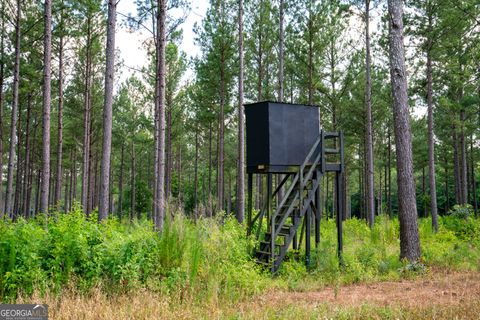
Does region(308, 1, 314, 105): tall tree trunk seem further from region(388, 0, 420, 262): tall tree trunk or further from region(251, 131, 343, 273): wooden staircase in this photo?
region(251, 131, 343, 273): wooden staircase

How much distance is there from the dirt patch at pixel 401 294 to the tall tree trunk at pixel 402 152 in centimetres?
120

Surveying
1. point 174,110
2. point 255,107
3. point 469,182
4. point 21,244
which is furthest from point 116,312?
point 469,182

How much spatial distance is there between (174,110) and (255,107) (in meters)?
16.1

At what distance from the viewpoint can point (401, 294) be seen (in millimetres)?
6953

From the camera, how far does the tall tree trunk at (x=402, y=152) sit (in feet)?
31.9

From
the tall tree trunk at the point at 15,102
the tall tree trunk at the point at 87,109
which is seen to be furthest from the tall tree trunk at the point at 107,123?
the tall tree trunk at the point at 87,109

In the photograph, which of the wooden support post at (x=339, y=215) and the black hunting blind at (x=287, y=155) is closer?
the black hunting blind at (x=287, y=155)

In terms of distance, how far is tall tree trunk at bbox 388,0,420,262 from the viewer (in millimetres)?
9711

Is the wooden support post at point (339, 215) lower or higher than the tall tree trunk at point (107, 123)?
lower

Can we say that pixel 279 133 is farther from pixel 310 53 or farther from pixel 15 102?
pixel 15 102

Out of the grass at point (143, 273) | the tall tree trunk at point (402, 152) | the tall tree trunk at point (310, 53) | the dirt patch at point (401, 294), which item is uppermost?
the tall tree trunk at point (310, 53)

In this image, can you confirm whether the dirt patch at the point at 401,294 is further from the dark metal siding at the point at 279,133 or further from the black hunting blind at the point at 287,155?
the dark metal siding at the point at 279,133

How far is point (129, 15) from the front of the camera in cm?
1255

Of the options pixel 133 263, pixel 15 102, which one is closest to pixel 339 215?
pixel 133 263
